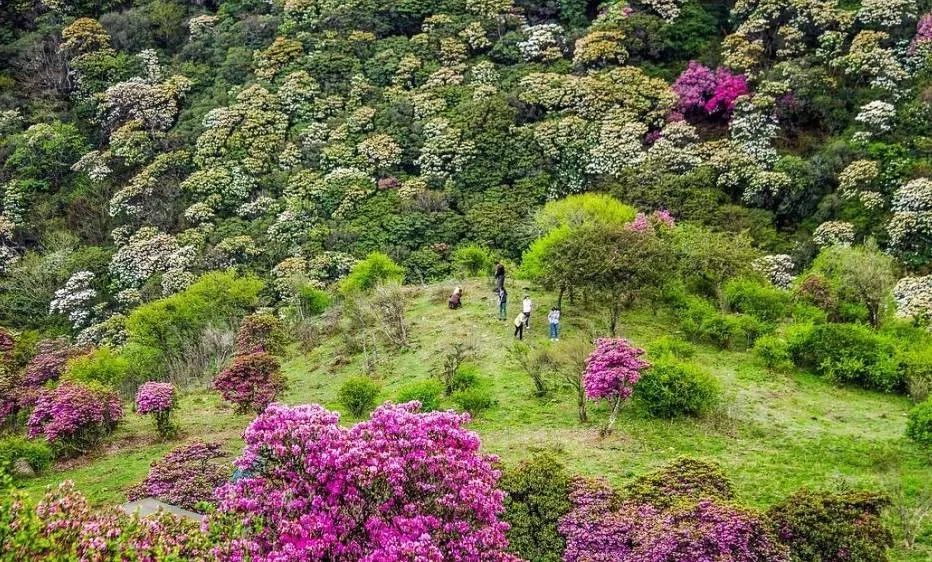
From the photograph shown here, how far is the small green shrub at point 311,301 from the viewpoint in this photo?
129 feet

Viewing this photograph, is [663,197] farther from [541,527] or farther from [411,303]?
[541,527]

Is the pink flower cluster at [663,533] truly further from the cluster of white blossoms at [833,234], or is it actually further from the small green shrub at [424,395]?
the cluster of white blossoms at [833,234]

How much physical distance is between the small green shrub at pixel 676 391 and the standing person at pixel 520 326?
7.33 m

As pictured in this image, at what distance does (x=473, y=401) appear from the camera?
21781 mm

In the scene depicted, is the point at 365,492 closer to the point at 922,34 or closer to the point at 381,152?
the point at 381,152

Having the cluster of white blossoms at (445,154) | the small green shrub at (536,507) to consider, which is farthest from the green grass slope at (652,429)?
the cluster of white blossoms at (445,154)

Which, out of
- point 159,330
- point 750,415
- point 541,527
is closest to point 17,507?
point 541,527

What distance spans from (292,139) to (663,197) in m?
30.8

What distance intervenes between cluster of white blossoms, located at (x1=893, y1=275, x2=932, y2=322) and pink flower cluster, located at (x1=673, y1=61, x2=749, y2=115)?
79.0 ft

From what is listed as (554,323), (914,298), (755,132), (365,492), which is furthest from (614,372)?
(755,132)

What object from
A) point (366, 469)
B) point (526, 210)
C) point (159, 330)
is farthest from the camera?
point (526, 210)

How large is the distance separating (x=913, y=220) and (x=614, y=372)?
24.5m

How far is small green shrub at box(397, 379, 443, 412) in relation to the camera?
2147 centimetres

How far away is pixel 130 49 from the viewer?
74062mm
